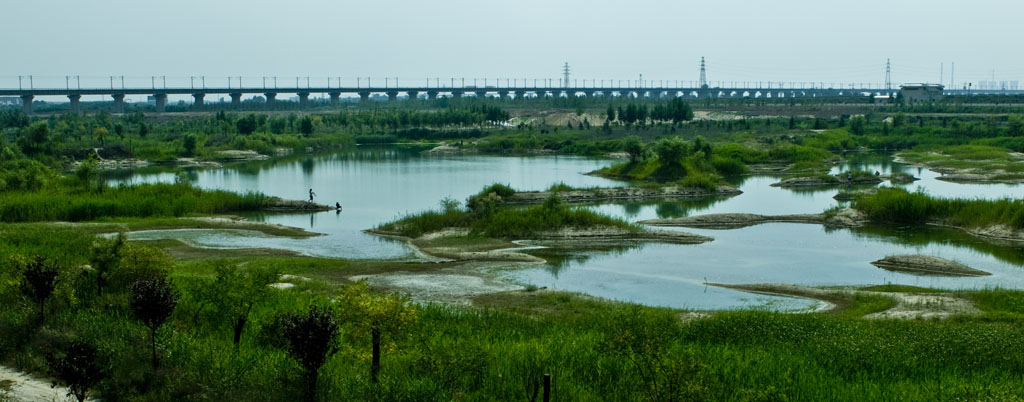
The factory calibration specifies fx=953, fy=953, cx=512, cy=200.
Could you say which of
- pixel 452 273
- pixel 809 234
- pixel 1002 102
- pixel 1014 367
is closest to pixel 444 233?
pixel 452 273

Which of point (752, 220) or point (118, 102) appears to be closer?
point (752, 220)

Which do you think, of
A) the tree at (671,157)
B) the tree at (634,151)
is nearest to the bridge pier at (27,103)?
the tree at (634,151)

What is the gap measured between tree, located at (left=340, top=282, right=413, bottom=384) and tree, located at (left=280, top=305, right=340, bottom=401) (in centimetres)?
58

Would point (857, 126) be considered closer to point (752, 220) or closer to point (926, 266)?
point (752, 220)

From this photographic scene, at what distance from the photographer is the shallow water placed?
24.7 m

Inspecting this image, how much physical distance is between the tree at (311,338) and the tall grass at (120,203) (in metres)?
24.6

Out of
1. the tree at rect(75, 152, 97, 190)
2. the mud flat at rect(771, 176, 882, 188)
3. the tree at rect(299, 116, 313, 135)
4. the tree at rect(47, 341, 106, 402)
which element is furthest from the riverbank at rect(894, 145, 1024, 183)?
the tree at rect(299, 116, 313, 135)

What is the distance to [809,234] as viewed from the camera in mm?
33500

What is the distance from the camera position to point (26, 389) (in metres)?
13.5

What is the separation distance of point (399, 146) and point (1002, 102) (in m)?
74.9

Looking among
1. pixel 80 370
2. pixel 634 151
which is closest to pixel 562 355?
pixel 80 370

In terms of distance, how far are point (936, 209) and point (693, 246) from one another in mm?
10139

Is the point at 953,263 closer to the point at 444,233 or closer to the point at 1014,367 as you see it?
the point at 1014,367

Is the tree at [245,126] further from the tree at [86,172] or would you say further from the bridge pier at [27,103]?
the tree at [86,172]
